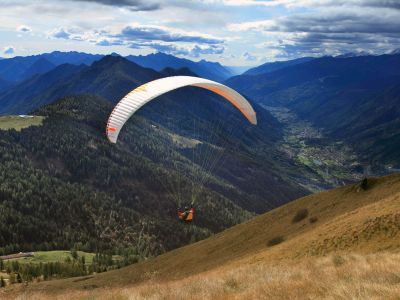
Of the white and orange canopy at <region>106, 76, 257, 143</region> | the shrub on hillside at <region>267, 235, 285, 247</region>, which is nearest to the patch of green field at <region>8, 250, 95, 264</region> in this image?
the shrub on hillside at <region>267, 235, 285, 247</region>

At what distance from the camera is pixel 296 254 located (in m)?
31.7

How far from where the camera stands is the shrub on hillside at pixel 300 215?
173ft

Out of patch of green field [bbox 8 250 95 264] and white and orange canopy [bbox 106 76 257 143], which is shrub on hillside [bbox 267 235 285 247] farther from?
patch of green field [bbox 8 250 95 264]

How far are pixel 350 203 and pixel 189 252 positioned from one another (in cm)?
2377

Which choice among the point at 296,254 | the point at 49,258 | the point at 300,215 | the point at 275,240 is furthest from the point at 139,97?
the point at 49,258

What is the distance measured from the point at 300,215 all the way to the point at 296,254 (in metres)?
22.7

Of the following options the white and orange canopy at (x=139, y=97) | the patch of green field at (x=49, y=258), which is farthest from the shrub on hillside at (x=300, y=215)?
the patch of green field at (x=49, y=258)

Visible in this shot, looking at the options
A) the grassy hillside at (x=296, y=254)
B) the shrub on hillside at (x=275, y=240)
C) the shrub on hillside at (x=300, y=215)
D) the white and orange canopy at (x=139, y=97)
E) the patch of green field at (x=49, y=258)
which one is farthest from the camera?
the patch of green field at (x=49, y=258)

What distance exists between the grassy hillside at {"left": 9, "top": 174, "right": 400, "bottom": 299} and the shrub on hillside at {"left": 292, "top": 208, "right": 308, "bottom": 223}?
0.14 metres

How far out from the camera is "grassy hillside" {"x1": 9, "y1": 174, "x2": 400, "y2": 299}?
16781 millimetres

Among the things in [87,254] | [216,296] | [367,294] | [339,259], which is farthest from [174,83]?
[87,254]

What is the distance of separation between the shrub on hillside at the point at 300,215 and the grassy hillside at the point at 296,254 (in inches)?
5.6

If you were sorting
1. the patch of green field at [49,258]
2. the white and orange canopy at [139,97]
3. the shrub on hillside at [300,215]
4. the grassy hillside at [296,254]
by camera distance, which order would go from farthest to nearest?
the patch of green field at [49,258] < the shrub on hillside at [300,215] < the white and orange canopy at [139,97] < the grassy hillside at [296,254]

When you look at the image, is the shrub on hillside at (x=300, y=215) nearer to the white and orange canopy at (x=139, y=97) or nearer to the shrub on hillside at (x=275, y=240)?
the shrub on hillside at (x=275, y=240)
